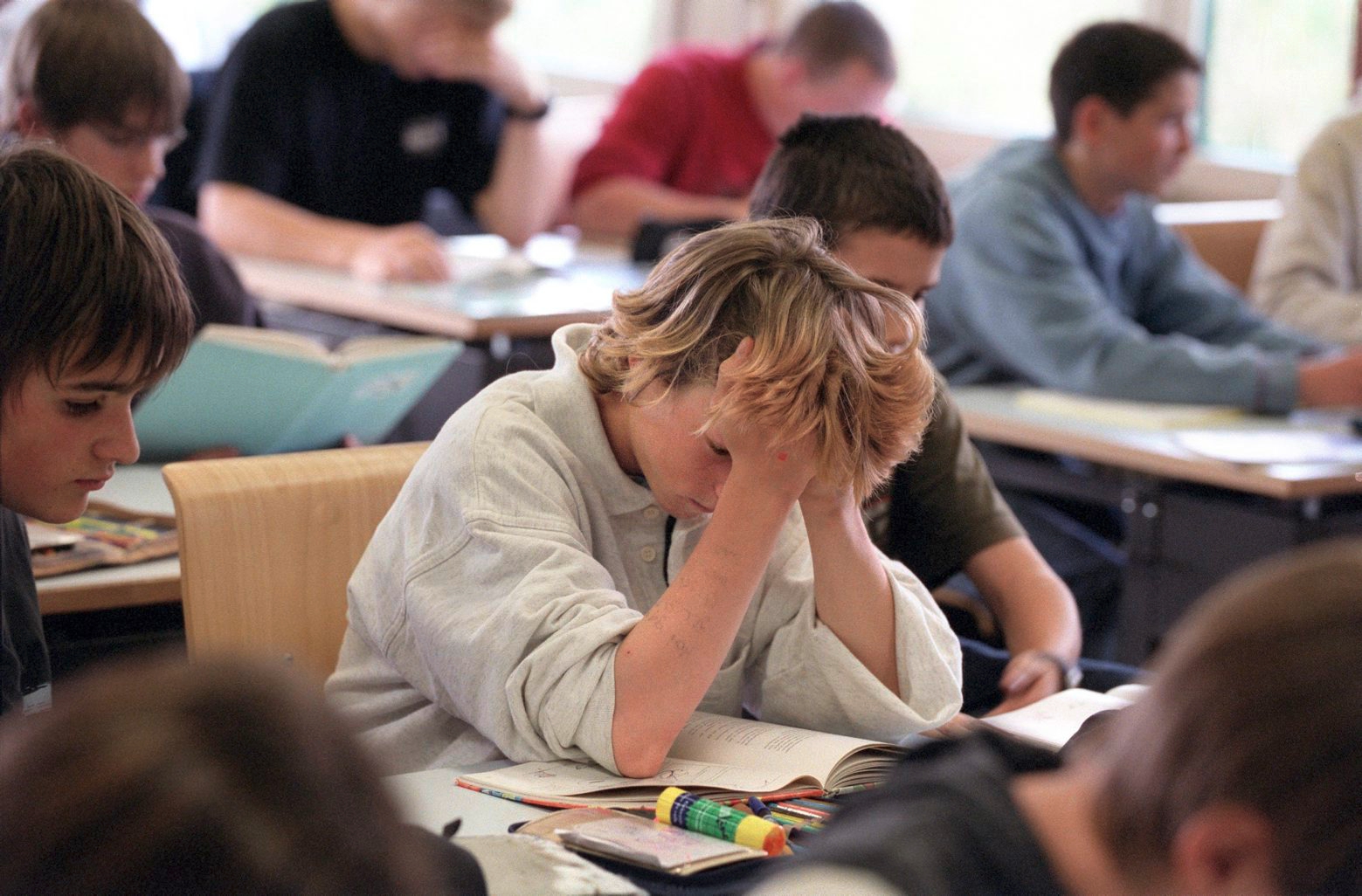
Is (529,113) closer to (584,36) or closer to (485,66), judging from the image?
(485,66)

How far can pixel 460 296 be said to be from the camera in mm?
3055

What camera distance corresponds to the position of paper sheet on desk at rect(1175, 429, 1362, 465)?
235cm

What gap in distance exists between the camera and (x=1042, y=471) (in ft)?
8.95

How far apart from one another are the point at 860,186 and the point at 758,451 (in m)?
0.54

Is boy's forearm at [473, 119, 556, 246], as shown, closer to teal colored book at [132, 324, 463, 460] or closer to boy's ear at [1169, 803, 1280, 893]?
teal colored book at [132, 324, 463, 460]

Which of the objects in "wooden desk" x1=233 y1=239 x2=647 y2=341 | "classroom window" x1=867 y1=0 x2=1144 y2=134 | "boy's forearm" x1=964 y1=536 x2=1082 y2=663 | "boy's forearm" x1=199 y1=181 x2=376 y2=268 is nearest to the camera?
"boy's forearm" x1=964 y1=536 x2=1082 y2=663

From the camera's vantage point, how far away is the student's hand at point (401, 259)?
10.4ft

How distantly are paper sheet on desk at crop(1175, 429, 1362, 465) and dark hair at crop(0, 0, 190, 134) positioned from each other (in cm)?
166

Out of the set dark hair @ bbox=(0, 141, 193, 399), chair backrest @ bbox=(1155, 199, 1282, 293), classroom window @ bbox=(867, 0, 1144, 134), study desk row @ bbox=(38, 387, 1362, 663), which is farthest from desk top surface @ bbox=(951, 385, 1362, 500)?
classroom window @ bbox=(867, 0, 1144, 134)

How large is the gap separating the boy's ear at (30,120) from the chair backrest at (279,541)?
2.83ft

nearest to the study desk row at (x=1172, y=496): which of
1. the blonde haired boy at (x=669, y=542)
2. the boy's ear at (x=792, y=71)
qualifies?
the blonde haired boy at (x=669, y=542)

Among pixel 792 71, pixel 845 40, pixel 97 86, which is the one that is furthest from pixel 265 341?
pixel 792 71

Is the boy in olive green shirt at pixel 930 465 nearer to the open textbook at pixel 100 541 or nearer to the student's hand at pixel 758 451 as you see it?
the student's hand at pixel 758 451

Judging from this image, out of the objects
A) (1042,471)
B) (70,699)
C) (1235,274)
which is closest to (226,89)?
(1042,471)
